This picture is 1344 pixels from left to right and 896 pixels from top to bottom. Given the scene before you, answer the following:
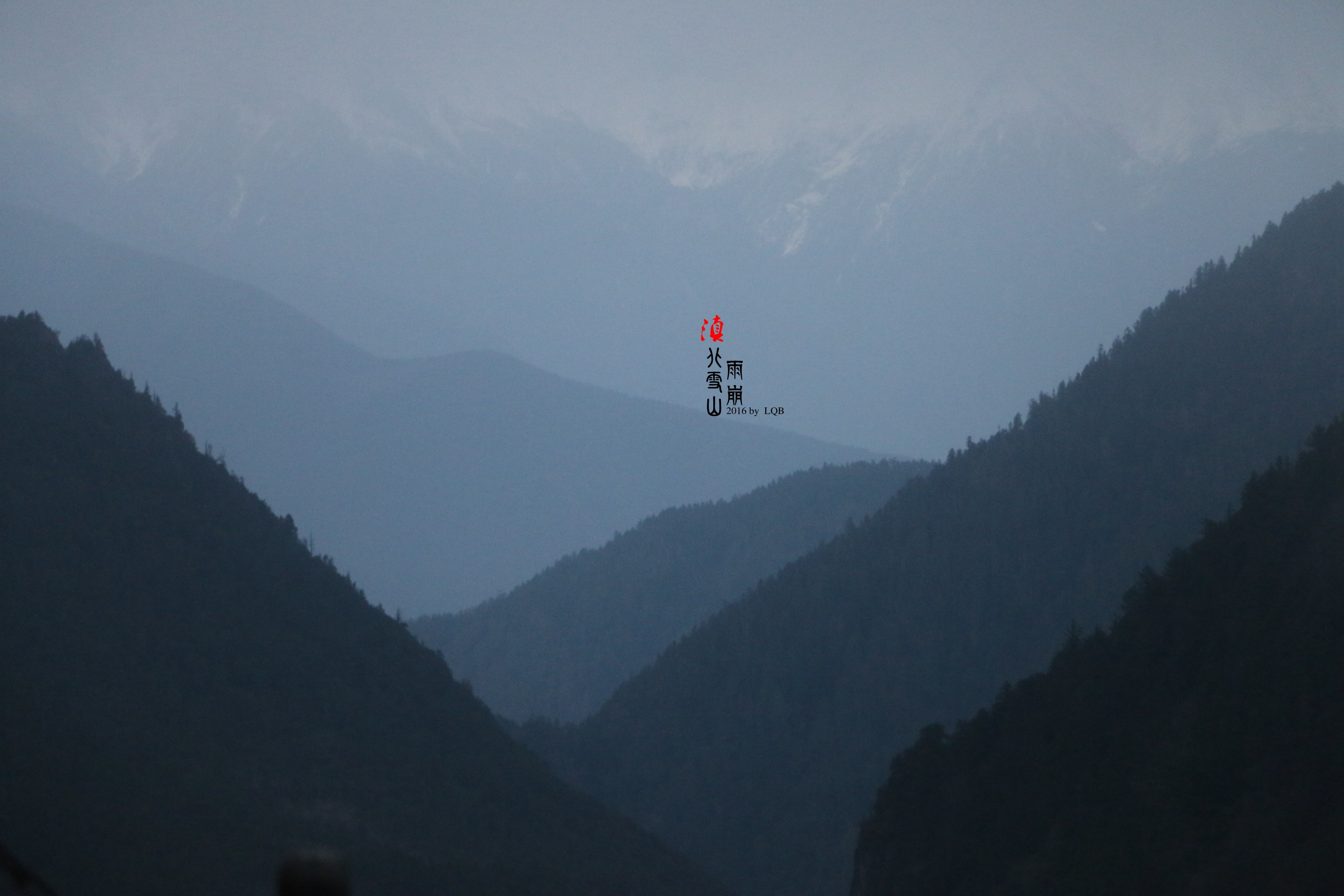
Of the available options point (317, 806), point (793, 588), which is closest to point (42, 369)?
point (317, 806)

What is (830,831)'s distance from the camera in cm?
11481

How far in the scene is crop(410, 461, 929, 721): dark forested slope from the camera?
6944 inches

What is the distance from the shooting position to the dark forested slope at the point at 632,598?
176375 mm

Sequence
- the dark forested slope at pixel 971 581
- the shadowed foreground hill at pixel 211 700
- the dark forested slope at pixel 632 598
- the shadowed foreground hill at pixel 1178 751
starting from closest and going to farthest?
the shadowed foreground hill at pixel 1178 751 → the shadowed foreground hill at pixel 211 700 → the dark forested slope at pixel 971 581 → the dark forested slope at pixel 632 598

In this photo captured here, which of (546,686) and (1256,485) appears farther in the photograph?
(546,686)

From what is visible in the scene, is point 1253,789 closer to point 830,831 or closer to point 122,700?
point 122,700

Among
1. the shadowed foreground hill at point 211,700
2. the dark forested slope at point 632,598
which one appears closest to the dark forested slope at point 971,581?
the shadowed foreground hill at point 211,700

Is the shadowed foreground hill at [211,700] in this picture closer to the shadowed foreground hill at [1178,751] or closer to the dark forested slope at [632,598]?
the shadowed foreground hill at [1178,751]

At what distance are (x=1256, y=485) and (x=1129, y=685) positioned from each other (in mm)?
14397

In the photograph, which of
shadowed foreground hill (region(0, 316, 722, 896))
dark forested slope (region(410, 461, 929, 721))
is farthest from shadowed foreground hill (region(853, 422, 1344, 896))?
dark forested slope (region(410, 461, 929, 721))

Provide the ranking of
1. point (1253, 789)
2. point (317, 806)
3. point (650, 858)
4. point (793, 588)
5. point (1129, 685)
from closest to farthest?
point (1253, 789)
point (1129, 685)
point (317, 806)
point (650, 858)
point (793, 588)

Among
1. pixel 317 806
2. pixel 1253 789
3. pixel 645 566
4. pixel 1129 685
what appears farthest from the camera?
pixel 645 566

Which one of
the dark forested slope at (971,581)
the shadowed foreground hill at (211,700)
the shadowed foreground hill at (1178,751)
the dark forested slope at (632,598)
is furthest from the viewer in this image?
the dark forested slope at (632,598)

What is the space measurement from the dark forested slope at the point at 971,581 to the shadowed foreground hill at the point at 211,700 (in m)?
27.4
